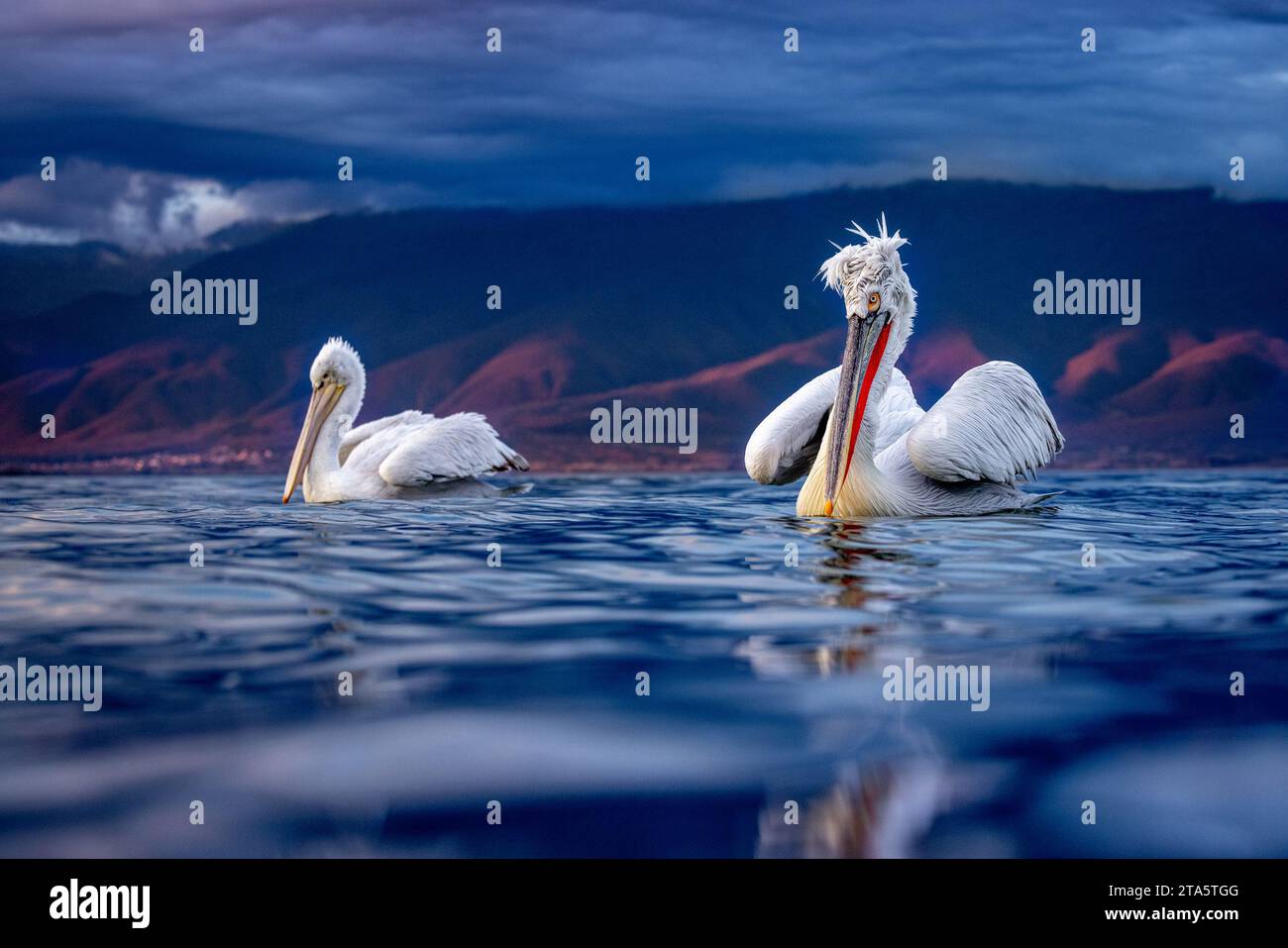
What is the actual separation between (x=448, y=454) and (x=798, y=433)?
2.91 m

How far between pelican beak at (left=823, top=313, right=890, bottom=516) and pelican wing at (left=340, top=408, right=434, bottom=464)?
4.18 m

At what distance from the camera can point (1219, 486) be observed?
46.3ft

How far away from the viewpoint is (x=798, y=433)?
27.5ft

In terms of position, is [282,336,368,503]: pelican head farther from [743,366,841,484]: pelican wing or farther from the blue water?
[743,366,841,484]: pelican wing

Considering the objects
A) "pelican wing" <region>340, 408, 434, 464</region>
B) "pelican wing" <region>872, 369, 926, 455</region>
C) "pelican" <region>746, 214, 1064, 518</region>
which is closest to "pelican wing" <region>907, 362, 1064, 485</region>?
"pelican" <region>746, 214, 1064, 518</region>

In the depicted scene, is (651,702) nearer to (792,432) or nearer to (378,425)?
(792,432)

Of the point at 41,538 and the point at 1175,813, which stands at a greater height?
the point at 41,538

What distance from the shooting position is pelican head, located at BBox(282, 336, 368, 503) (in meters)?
10.0

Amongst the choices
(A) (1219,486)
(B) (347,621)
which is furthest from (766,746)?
(A) (1219,486)

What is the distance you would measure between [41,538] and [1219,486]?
12.2 m

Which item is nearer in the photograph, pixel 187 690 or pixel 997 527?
pixel 187 690

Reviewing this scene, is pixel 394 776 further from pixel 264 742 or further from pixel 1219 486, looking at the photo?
pixel 1219 486

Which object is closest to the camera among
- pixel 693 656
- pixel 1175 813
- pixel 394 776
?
pixel 1175 813
